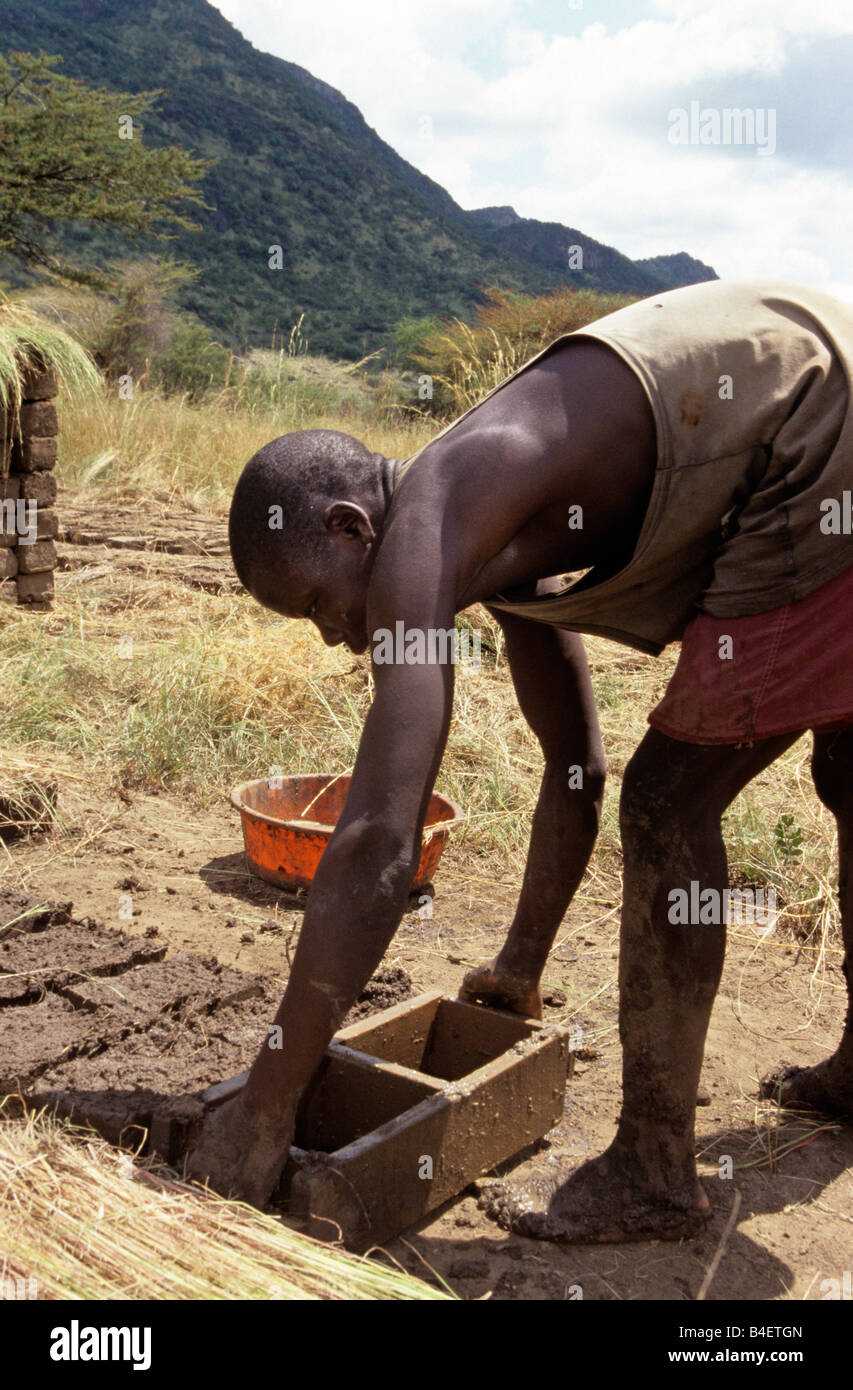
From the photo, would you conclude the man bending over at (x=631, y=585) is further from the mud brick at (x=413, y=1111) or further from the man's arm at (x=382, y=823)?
the mud brick at (x=413, y=1111)

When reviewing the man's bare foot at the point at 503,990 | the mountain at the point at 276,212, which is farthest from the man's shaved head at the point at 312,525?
the mountain at the point at 276,212

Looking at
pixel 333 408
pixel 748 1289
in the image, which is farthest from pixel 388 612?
pixel 333 408

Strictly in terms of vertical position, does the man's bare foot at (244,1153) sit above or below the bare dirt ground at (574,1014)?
above

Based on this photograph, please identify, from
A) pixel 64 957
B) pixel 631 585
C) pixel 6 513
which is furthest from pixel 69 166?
pixel 631 585

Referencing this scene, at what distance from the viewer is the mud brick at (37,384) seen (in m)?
6.50

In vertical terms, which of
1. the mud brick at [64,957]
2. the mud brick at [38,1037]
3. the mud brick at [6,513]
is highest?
the mud brick at [6,513]

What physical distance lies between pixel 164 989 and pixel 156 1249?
3.31ft

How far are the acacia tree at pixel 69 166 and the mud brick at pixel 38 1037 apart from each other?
15113mm

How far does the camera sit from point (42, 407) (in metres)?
6.54

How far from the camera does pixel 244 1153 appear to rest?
184cm

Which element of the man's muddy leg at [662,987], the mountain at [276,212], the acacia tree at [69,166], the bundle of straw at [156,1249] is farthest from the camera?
the mountain at [276,212]

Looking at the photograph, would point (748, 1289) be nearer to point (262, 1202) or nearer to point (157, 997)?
point (262, 1202)

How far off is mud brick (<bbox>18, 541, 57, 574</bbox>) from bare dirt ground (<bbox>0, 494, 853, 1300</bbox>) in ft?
8.26

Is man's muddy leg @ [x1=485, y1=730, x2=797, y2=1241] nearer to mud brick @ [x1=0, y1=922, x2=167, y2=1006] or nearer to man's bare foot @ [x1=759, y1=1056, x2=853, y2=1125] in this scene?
man's bare foot @ [x1=759, y1=1056, x2=853, y2=1125]
